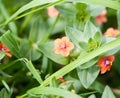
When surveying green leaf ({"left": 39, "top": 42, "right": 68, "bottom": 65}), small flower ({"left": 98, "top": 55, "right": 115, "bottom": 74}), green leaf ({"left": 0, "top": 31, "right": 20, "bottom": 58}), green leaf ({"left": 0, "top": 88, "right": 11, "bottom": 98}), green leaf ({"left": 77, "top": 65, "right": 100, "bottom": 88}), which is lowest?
green leaf ({"left": 77, "top": 65, "right": 100, "bottom": 88})

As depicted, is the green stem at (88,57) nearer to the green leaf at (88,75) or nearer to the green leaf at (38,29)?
the green leaf at (88,75)

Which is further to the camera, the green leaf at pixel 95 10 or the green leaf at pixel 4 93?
the green leaf at pixel 95 10

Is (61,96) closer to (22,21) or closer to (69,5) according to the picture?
(69,5)

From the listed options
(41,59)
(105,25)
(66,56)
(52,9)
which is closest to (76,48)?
(66,56)

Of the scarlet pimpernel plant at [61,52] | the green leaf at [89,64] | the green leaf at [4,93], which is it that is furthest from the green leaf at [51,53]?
the green leaf at [4,93]

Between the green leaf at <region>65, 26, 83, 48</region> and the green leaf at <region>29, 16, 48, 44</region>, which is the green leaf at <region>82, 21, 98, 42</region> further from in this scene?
the green leaf at <region>29, 16, 48, 44</region>

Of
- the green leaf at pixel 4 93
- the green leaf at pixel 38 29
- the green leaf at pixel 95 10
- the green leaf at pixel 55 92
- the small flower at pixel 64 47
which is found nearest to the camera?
the green leaf at pixel 55 92

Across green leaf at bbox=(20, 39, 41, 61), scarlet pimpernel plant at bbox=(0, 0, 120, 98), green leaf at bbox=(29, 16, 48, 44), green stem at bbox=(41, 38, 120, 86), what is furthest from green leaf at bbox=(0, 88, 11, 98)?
green leaf at bbox=(29, 16, 48, 44)

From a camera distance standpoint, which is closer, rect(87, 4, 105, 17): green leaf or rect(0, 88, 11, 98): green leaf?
rect(0, 88, 11, 98): green leaf
